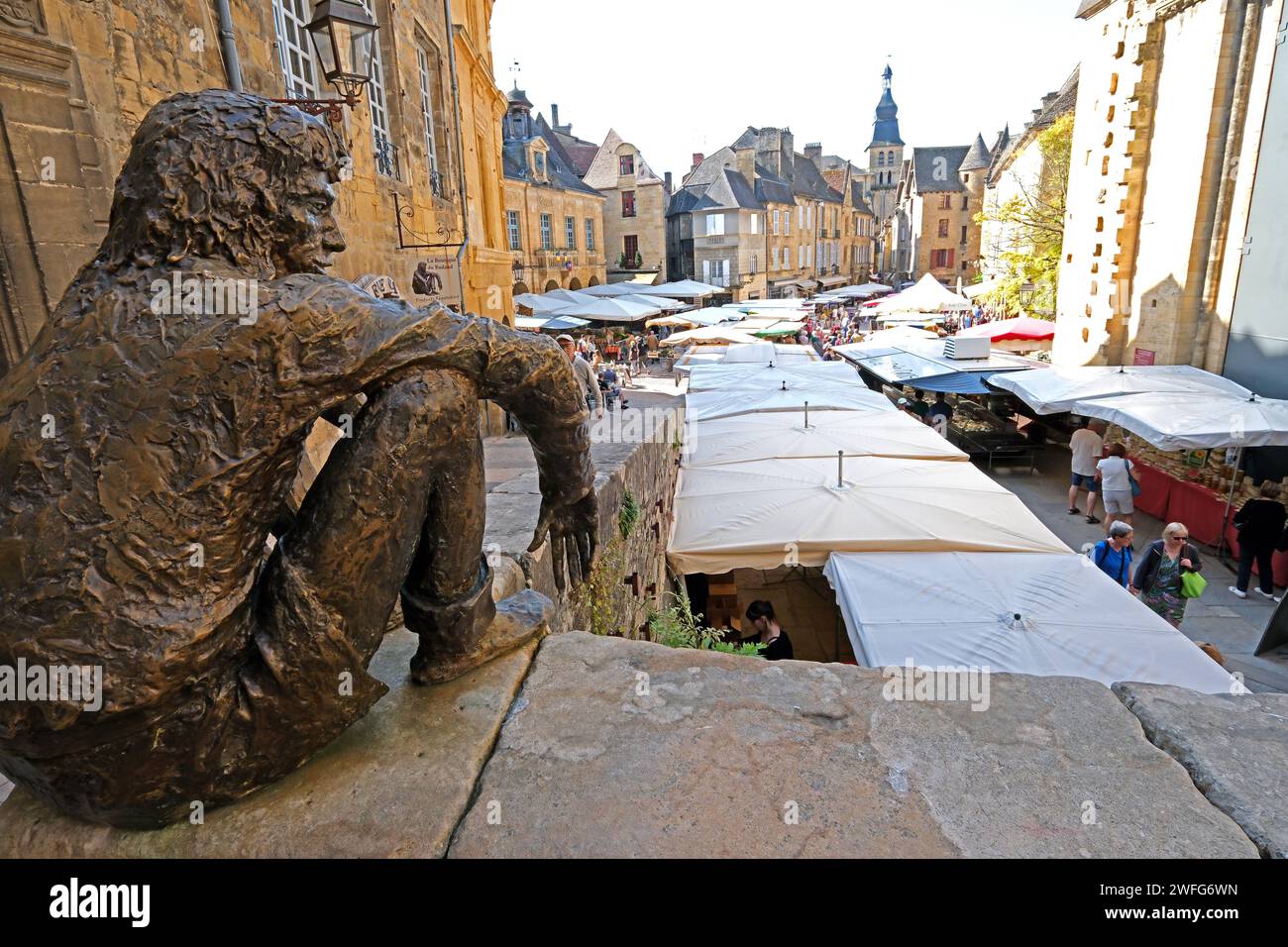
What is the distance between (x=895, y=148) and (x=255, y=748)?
3444 inches

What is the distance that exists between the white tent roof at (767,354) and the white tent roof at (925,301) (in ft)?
36.9

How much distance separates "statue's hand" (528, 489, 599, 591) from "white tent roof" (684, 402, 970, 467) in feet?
18.0

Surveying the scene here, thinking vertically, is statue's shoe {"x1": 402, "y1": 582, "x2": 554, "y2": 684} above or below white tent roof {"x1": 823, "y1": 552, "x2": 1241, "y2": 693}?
above

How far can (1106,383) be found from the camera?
999 centimetres

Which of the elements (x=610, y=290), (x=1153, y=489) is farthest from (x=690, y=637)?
(x=610, y=290)

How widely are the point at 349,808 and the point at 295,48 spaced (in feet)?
23.2

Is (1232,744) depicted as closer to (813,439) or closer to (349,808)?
(349,808)

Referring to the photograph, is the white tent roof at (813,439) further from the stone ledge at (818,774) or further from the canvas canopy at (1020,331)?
the canvas canopy at (1020,331)

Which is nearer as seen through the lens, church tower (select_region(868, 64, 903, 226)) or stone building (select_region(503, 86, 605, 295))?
stone building (select_region(503, 86, 605, 295))

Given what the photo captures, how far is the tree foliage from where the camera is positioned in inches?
741

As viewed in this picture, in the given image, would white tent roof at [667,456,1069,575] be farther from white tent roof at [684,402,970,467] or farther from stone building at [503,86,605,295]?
stone building at [503,86,605,295]

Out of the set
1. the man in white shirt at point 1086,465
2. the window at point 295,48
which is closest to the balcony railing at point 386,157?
the window at point 295,48

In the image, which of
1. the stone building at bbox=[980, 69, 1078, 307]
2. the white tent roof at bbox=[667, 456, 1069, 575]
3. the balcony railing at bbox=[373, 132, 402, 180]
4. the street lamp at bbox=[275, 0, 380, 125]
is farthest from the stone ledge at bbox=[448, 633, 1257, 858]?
the stone building at bbox=[980, 69, 1078, 307]
